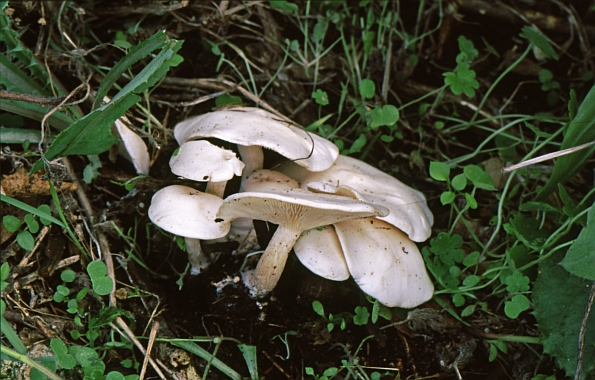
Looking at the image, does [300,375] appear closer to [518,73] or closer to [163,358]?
[163,358]

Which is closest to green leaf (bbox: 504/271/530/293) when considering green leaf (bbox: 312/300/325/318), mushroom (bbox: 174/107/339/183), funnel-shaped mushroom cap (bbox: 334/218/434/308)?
funnel-shaped mushroom cap (bbox: 334/218/434/308)

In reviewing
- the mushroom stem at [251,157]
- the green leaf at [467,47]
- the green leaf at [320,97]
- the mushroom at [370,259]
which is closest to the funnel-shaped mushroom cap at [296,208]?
the mushroom at [370,259]

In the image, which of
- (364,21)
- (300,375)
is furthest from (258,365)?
(364,21)

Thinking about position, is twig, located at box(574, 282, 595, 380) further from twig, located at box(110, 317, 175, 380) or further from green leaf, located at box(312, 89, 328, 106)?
twig, located at box(110, 317, 175, 380)

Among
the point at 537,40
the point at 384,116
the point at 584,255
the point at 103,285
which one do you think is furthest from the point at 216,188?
the point at 537,40

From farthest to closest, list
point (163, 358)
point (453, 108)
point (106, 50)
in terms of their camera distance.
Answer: point (453, 108)
point (106, 50)
point (163, 358)
